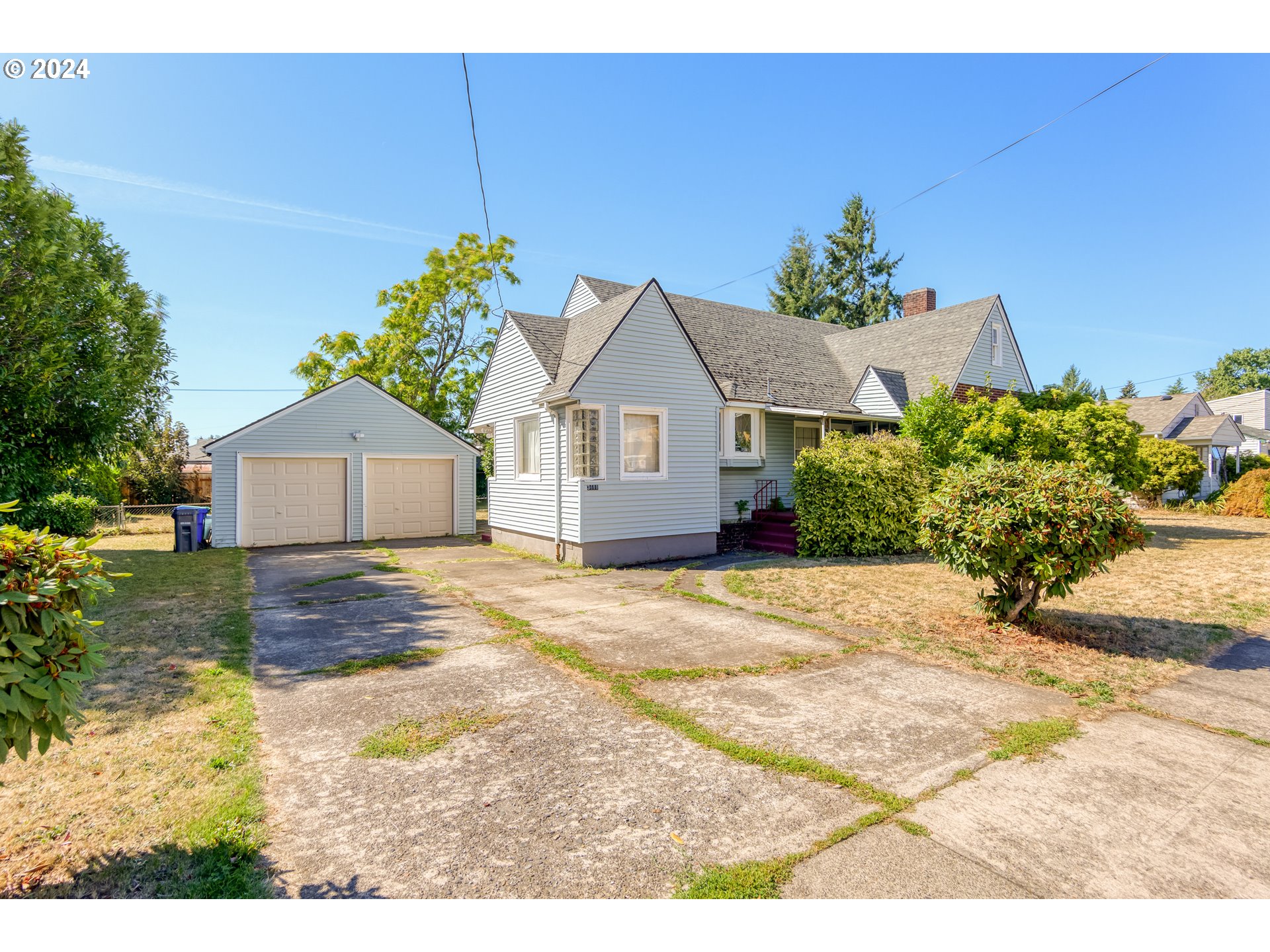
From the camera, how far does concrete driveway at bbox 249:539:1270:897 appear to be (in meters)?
2.60

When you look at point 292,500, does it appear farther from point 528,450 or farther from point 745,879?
point 745,879

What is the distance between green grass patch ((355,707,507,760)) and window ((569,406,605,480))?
766 centimetres

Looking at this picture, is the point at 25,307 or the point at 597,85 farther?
the point at 25,307

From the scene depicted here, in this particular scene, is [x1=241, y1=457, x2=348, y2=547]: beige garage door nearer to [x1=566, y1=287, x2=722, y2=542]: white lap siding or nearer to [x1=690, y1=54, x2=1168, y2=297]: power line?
[x1=566, y1=287, x2=722, y2=542]: white lap siding

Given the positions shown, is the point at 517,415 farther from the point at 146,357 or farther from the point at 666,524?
the point at 146,357

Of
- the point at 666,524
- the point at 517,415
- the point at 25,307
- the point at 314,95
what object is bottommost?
the point at 666,524

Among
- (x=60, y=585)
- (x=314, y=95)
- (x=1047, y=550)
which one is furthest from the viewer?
(x=314, y=95)

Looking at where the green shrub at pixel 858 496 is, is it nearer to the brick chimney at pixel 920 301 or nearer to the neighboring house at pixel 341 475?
the neighboring house at pixel 341 475

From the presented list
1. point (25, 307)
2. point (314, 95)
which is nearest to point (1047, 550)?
point (314, 95)

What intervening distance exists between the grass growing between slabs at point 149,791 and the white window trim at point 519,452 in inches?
301

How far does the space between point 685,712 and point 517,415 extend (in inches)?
418

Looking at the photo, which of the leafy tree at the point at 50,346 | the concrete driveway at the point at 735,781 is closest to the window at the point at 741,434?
the concrete driveway at the point at 735,781

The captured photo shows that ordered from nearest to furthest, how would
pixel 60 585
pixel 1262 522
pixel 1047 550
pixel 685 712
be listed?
pixel 60 585 → pixel 685 712 → pixel 1047 550 → pixel 1262 522

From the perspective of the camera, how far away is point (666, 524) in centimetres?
1280
